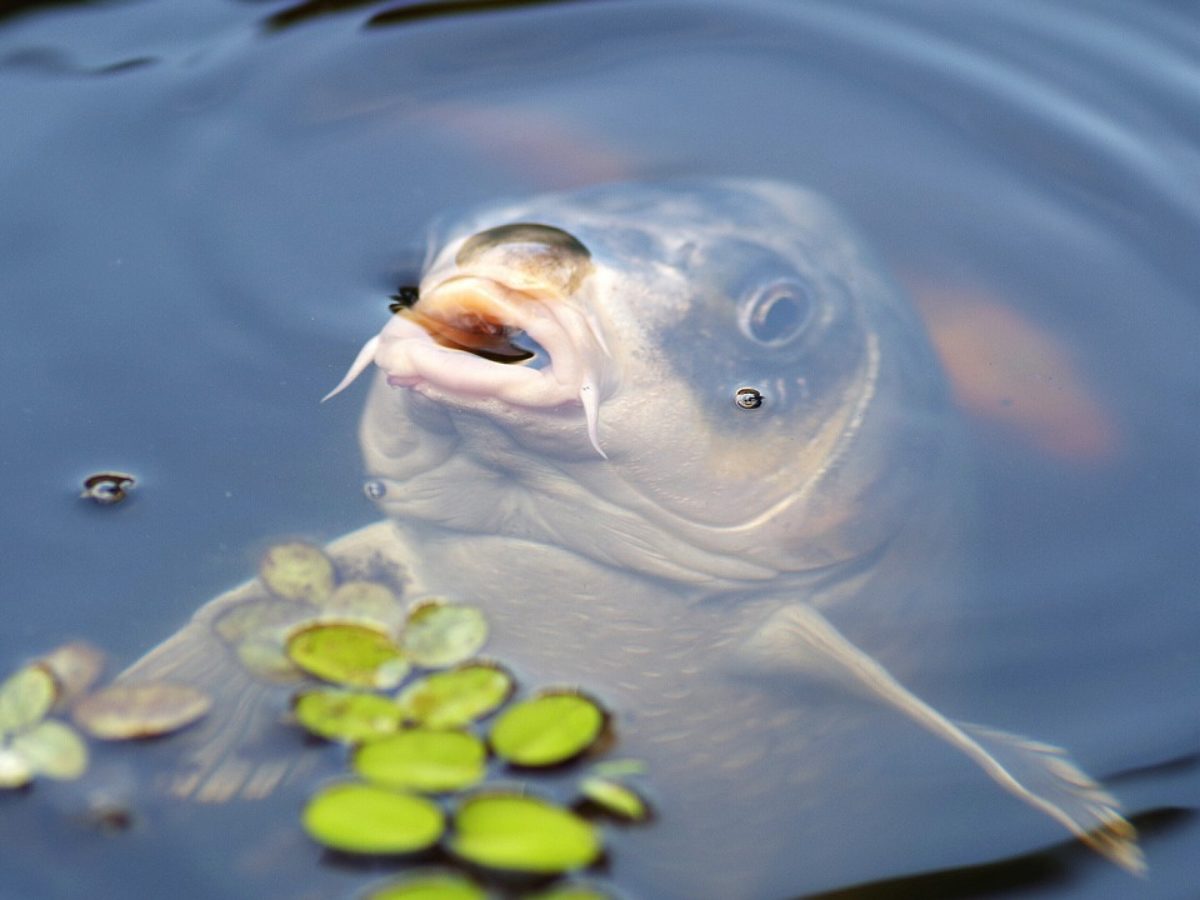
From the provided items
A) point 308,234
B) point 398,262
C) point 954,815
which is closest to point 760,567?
point 954,815

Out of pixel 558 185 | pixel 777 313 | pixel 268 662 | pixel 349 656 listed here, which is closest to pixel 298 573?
pixel 268 662

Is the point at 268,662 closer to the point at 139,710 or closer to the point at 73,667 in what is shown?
the point at 139,710

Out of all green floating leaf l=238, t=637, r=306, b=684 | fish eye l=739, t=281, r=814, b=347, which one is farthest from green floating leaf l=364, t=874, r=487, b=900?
fish eye l=739, t=281, r=814, b=347

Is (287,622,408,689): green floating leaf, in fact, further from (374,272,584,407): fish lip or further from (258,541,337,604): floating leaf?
(374,272,584,407): fish lip

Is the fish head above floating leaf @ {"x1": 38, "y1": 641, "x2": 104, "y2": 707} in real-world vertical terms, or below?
above

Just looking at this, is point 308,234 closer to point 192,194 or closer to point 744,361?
point 192,194
